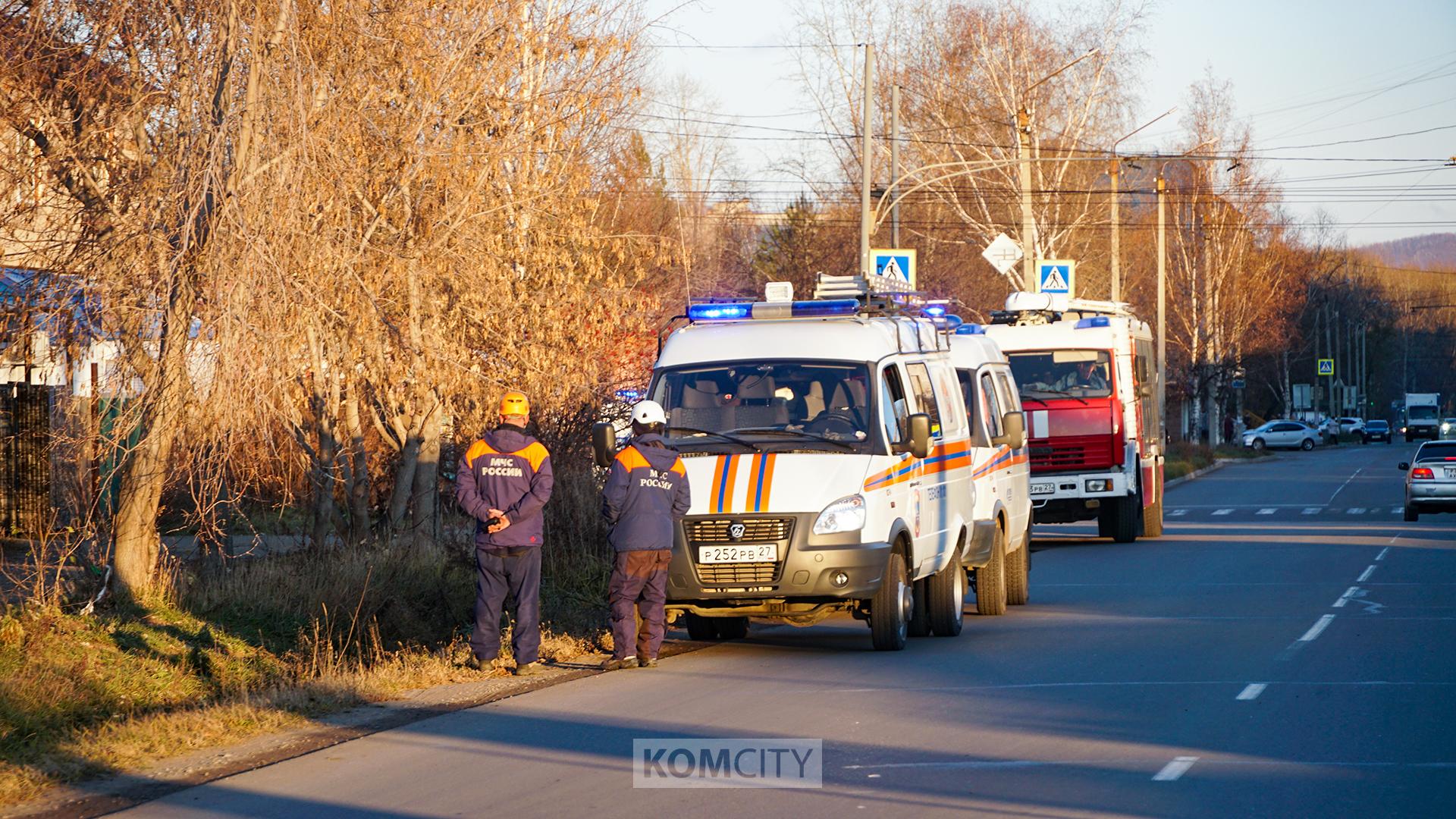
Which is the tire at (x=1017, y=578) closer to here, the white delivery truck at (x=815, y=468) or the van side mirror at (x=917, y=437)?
the white delivery truck at (x=815, y=468)

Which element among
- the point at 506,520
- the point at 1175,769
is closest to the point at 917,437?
the point at 506,520

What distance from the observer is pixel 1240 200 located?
2601 inches

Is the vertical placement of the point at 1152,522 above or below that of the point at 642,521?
below

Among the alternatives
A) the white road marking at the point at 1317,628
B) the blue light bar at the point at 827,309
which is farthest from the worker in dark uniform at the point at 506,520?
the white road marking at the point at 1317,628

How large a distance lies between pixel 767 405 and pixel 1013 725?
4.25 meters

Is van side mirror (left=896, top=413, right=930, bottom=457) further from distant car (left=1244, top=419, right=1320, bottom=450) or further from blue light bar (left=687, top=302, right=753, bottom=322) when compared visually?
distant car (left=1244, top=419, right=1320, bottom=450)

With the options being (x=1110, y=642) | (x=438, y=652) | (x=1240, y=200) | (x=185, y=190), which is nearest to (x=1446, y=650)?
(x=1110, y=642)

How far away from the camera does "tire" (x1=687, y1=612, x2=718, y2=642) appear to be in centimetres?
1405

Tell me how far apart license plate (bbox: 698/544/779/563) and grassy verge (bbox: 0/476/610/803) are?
4.81 ft

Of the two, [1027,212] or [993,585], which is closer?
[993,585]

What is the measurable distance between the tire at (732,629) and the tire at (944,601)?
159 cm

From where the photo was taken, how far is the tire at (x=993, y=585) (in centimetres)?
1555

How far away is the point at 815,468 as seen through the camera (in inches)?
485

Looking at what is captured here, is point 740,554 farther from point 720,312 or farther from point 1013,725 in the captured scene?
point 1013,725
